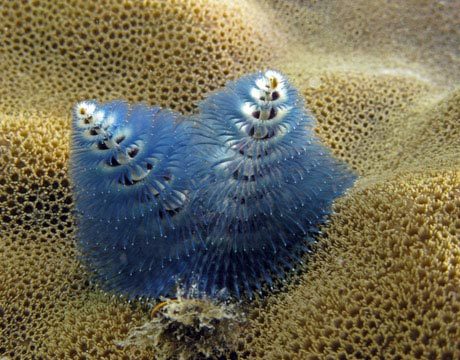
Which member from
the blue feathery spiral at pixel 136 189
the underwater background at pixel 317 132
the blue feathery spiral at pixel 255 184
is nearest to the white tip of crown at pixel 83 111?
the blue feathery spiral at pixel 136 189

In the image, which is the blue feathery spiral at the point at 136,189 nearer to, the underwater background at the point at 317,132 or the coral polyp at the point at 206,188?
the coral polyp at the point at 206,188

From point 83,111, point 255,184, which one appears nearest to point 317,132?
point 255,184

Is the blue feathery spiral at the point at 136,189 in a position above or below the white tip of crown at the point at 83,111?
below

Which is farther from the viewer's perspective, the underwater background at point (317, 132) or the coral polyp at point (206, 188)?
the coral polyp at point (206, 188)

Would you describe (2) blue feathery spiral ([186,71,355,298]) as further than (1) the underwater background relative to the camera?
Yes

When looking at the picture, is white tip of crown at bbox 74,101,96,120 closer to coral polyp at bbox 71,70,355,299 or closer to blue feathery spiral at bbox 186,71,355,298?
coral polyp at bbox 71,70,355,299

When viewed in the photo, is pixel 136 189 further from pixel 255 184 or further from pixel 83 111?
pixel 255 184

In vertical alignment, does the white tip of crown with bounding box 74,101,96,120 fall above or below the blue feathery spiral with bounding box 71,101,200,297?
above

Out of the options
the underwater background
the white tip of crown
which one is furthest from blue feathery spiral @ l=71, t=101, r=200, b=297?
the underwater background
